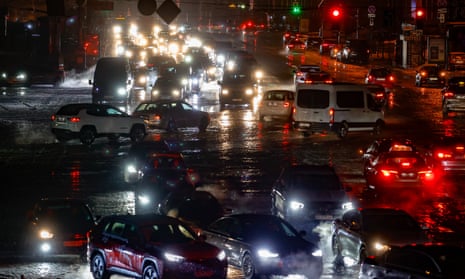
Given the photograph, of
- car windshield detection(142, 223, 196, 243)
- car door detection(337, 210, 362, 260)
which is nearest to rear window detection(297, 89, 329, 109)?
car door detection(337, 210, 362, 260)

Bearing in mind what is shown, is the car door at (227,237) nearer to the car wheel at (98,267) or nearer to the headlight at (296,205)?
the car wheel at (98,267)

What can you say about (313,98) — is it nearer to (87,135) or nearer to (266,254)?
(87,135)

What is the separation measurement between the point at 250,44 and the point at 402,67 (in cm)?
3703

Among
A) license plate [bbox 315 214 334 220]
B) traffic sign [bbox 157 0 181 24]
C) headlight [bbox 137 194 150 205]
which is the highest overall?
traffic sign [bbox 157 0 181 24]

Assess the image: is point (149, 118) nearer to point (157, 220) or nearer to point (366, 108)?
point (366, 108)

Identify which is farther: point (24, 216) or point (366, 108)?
point (366, 108)

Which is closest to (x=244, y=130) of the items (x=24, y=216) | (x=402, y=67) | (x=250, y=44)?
(x=24, y=216)

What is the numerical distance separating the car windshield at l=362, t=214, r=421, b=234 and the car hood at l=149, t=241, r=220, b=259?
382 centimetres

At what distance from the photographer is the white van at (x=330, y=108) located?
36344 mm

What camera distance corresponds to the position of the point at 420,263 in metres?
12.4

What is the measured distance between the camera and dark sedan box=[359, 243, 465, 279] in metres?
12.0

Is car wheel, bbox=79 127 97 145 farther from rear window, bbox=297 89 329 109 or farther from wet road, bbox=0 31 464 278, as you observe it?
rear window, bbox=297 89 329 109

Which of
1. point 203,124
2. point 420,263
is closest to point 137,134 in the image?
point 203,124

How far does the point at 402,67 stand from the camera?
283 ft
